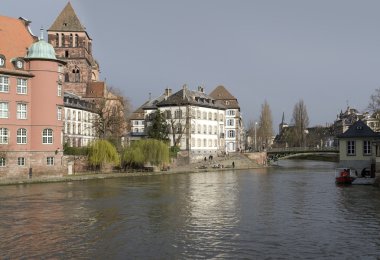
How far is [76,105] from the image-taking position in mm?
92625

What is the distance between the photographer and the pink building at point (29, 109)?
51531 millimetres

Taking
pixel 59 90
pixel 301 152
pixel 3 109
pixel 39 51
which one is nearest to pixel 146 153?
pixel 59 90

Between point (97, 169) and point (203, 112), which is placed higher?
point (203, 112)

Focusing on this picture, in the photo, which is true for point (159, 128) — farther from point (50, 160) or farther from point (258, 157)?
point (50, 160)

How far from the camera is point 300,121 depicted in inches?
5285

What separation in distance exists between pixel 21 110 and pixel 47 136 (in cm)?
397

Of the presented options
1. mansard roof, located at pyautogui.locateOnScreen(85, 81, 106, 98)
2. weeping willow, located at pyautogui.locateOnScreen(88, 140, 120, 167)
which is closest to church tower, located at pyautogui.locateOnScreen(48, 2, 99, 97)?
mansard roof, located at pyautogui.locateOnScreen(85, 81, 106, 98)

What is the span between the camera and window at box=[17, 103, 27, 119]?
5266 cm

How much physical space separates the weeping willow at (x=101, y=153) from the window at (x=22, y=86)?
Result: 44.1 feet

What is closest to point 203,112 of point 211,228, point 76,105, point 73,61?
point 76,105

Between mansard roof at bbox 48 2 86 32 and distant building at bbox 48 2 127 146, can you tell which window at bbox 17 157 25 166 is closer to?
distant building at bbox 48 2 127 146

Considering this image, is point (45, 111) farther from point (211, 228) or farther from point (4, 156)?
point (211, 228)

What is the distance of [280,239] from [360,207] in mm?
12812

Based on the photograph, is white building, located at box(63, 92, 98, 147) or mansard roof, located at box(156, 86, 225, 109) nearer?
white building, located at box(63, 92, 98, 147)
